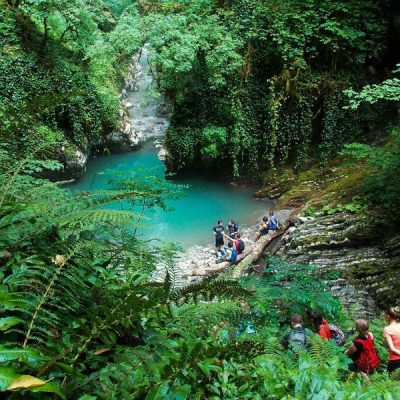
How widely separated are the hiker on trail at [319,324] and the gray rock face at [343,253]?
143cm

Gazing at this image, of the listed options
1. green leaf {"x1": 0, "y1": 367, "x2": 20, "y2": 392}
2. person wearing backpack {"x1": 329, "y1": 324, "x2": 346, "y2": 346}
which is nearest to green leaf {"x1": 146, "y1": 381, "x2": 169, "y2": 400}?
green leaf {"x1": 0, "y1": 367, "x2": 20, "y2": 392}

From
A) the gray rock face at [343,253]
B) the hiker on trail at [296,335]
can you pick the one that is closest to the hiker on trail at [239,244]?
the gray rock face at [343,253]

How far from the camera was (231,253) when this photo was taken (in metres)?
9.30

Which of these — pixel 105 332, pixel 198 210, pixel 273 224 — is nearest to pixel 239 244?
pixel 273 224

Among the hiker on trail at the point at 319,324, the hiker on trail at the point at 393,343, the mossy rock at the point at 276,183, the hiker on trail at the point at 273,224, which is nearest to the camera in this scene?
the hiker on trail at the point at 393,343

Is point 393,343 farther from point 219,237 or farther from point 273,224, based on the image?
point 219,237

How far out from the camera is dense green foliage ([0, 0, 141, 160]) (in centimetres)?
1120

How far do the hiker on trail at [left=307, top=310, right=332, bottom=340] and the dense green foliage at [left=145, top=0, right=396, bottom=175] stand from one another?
26.4ft

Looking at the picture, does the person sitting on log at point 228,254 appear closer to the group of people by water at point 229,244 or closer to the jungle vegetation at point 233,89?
the group of people by water at point 229,244

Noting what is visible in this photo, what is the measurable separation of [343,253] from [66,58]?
422 inches

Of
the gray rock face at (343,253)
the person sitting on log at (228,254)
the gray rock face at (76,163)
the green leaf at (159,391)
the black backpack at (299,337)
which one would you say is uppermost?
the green leaf at (159,391)

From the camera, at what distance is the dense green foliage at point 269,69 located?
36.9ft

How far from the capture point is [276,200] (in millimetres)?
12086

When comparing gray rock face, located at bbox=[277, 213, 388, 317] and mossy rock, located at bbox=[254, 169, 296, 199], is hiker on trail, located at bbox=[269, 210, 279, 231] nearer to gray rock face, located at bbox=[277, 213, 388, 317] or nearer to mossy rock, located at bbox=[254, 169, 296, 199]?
gray rock face, located at bbox=[277, 213, 388, 317]
